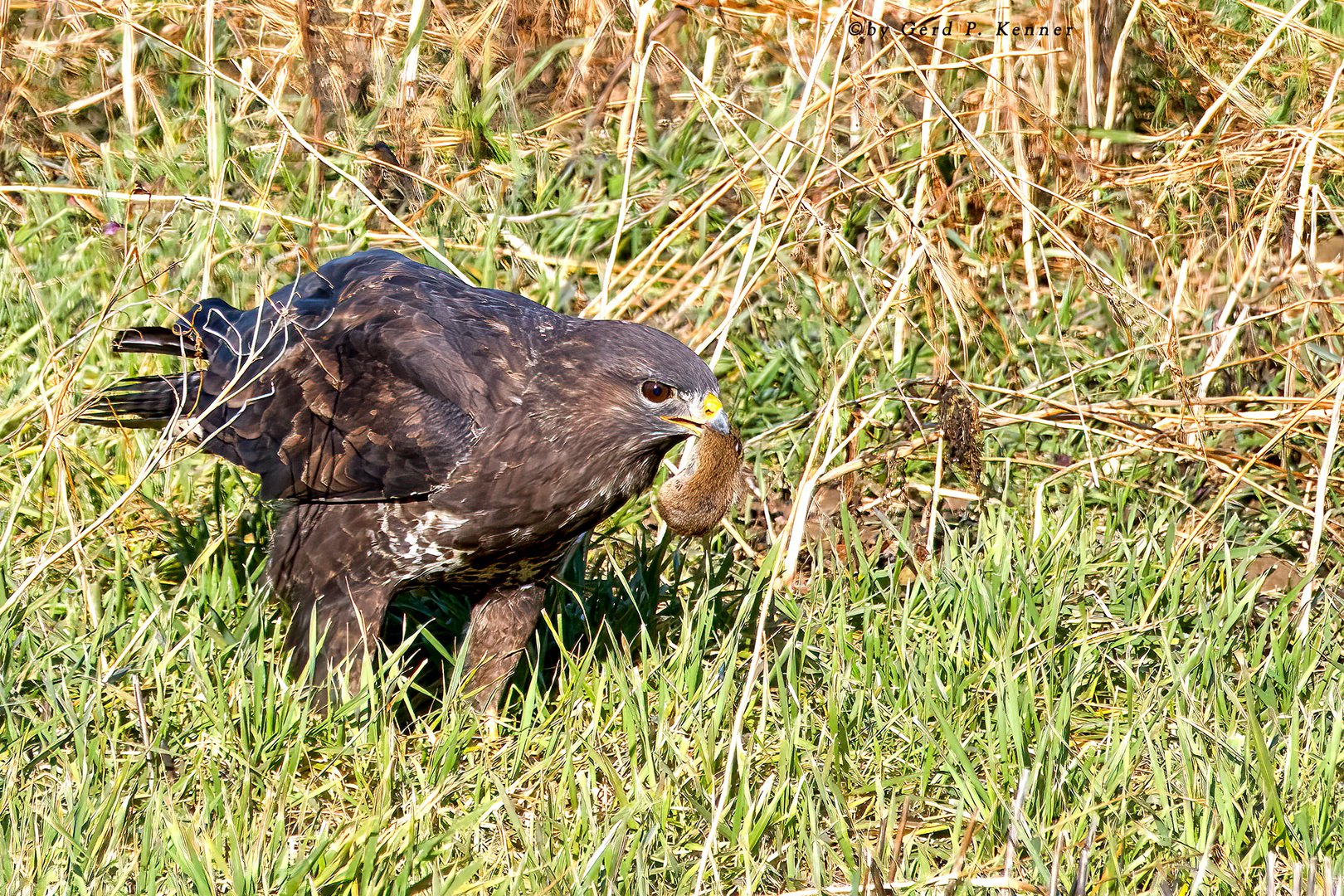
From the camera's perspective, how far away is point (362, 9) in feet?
20.2

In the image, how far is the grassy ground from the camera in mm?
3270

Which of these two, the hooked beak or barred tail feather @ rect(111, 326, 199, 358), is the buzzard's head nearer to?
the hooked beak

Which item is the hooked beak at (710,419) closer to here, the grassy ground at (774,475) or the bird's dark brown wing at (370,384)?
the bird's dark brown wing at (370,384)

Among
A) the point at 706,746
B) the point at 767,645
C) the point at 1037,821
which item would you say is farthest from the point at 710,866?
the point at 767,645

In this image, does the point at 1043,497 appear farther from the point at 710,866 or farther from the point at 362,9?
the point at 362,9

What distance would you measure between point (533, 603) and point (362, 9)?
123 inches

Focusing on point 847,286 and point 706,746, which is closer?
point 706,746

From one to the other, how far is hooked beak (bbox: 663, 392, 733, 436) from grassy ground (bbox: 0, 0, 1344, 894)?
580mm

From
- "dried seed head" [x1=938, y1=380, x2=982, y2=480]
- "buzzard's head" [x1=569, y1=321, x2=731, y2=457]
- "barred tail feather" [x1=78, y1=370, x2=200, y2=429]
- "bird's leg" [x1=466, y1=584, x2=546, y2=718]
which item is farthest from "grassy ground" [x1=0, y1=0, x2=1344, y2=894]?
"buzzard's head" [x1=569, y1=321, x2=731, y2=457]

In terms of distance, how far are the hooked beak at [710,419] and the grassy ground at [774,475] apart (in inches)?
22.8

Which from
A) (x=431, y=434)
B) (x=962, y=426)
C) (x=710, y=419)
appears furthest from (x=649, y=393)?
(x=962, y=426)

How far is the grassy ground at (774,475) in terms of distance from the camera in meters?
3.27

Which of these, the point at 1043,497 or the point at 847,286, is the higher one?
the point at 847,286

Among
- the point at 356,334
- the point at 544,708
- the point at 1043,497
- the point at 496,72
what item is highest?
the point at 496,72
